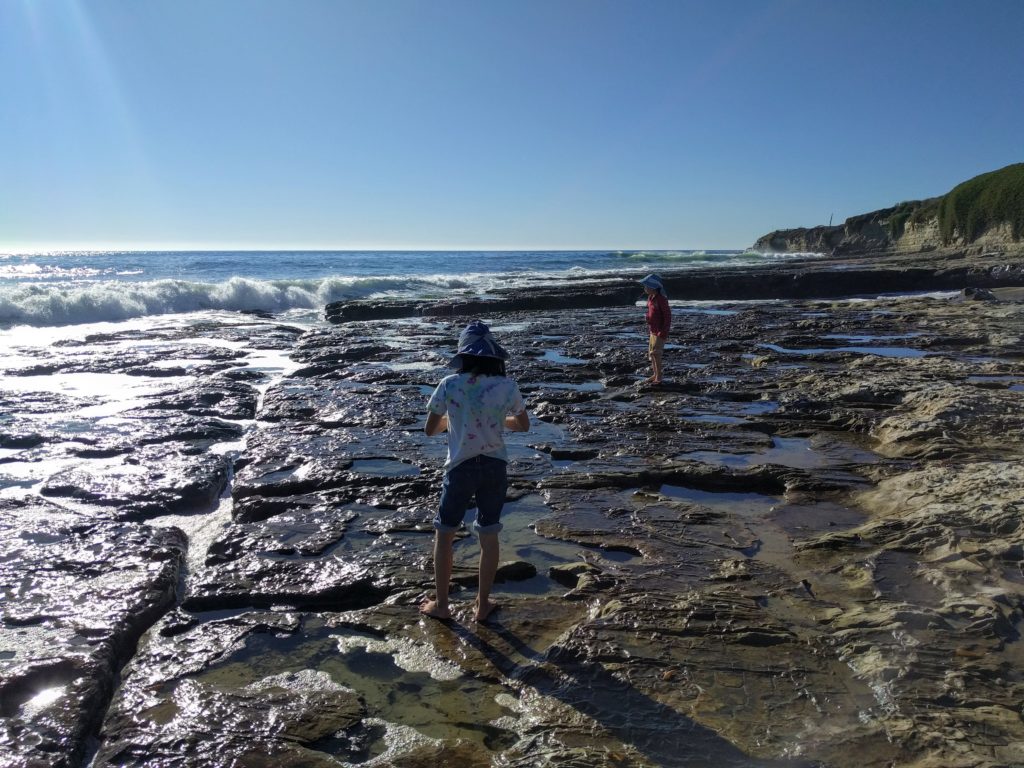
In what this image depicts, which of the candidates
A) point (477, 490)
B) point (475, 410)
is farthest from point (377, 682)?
point (475, 410)

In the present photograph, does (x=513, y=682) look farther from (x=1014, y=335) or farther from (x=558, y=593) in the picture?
(x=1014, y=335)

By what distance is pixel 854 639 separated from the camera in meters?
3.52

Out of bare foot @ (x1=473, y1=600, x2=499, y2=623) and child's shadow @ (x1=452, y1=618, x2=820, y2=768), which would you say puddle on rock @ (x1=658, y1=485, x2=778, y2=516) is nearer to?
bare foot @ (x1=473, y1=600, x2=499, y2=623)

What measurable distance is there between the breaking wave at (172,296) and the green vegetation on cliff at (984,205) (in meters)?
30.2

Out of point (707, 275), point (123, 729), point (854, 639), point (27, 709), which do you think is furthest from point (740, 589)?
point (707, 275)

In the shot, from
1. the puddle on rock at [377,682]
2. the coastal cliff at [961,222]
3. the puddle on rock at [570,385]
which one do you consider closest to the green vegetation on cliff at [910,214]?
the coastal cliff at [961,222]

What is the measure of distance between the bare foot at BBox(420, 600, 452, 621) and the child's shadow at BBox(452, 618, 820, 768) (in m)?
0.20

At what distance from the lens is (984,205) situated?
41.8 metres

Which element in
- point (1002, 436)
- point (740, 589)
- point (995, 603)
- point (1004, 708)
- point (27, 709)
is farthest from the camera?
point (1002, 436)

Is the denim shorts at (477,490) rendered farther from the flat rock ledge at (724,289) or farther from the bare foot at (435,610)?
the flat rock ledge at (724,289)

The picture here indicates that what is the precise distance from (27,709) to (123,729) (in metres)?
0.48

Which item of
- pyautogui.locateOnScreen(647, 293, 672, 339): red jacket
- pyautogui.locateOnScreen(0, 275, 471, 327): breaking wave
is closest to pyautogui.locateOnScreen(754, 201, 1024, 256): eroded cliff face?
pyautogui.locateOnScreen(0, 275, 471, 327): breaking wave

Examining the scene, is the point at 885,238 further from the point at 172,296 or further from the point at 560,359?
the point at 560,359

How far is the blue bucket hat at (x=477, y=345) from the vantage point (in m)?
3.96
